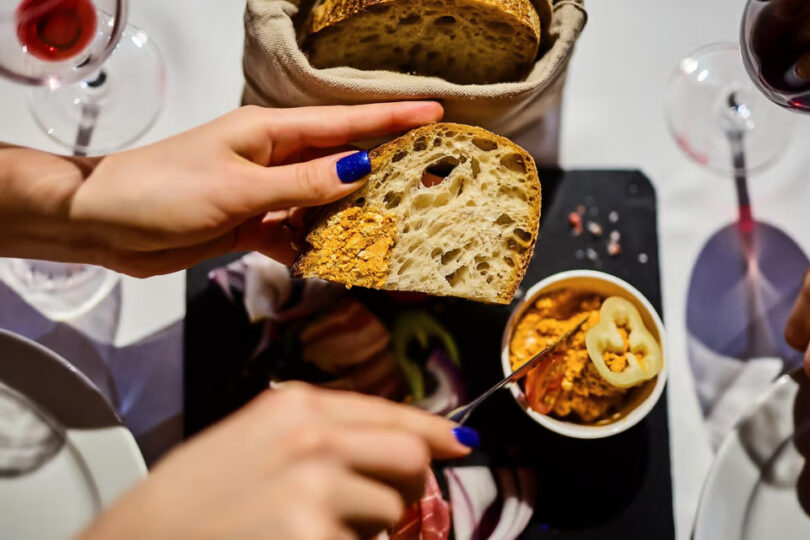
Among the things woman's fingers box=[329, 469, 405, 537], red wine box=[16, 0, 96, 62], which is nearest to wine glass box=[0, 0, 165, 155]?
red wine box=[16, 0, 96, 62]

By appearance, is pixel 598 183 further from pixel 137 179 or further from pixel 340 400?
pixel 137 179

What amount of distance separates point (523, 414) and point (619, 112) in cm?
53

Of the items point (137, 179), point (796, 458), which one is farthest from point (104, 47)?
point (796, 458)

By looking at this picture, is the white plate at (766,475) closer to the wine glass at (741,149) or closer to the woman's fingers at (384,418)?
the wine glass at (741,149)

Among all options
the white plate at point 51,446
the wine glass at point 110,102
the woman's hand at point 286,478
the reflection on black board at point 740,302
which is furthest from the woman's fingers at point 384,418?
the wine glass at point 110,102

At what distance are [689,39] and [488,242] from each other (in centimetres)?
55

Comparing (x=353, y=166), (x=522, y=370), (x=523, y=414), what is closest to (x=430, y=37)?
(x=353, y=166)

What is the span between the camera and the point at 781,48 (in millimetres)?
913

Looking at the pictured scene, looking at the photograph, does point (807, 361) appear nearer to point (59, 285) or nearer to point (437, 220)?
point (437, 220)

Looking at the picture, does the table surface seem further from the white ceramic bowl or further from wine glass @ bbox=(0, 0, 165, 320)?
the white ceramic bowl

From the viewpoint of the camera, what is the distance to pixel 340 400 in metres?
0.76

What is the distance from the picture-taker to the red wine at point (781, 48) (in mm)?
891

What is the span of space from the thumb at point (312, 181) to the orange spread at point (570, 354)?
0.33 m

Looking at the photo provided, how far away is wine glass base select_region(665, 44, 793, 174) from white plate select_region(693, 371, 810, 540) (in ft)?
1.22
